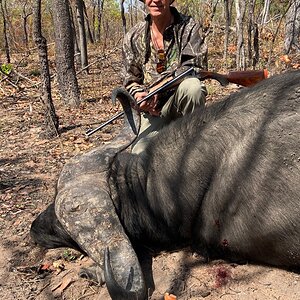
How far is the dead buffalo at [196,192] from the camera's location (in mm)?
2451

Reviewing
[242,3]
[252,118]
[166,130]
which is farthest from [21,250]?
[242,3]

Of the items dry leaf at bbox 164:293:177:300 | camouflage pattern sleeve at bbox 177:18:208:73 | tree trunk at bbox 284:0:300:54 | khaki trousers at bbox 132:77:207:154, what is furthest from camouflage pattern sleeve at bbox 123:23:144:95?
tree trunk at bbox 284:0:300:54

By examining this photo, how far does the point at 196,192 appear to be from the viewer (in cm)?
271

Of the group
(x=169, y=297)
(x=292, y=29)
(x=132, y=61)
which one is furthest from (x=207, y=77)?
(x=292, y=29)

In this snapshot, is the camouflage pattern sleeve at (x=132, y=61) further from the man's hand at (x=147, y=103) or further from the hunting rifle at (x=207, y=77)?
the hunting rifle at (x=207, y=77)

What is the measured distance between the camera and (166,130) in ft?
9.65

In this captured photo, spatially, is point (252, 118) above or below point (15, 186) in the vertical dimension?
above

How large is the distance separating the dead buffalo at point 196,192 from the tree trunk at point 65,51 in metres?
4.49

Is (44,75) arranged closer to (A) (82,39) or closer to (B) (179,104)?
(B) (179,104)

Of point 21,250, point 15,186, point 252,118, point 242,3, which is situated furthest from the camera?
point 242,3

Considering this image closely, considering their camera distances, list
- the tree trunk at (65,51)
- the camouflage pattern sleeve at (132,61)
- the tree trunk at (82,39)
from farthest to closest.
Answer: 1. the tree trunk at (82,39)
2. the tree trunk at (65,51)
3. the camouflage pattern sleeve at (132,61)

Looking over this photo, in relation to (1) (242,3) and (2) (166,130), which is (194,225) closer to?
(2) (166,130)

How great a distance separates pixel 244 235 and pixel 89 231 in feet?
3.18

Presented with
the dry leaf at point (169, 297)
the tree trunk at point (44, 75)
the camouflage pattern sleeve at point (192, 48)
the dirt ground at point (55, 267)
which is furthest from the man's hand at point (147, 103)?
the tree trunk at point (44, 75)
